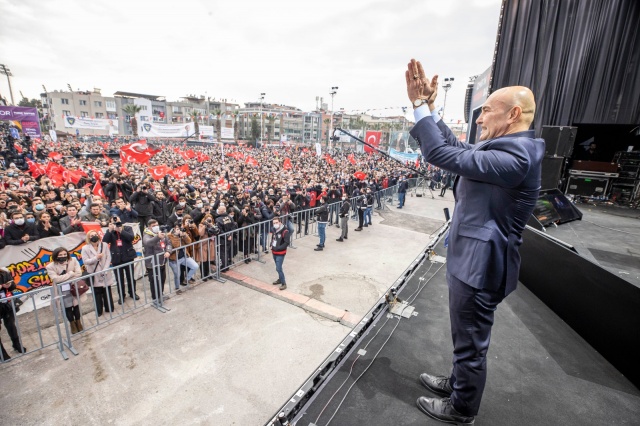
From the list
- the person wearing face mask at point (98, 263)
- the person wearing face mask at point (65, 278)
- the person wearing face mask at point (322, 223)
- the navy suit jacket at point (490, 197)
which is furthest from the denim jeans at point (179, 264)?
the navy suit jacket at point (490, 197)

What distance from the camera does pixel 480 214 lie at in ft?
5.53

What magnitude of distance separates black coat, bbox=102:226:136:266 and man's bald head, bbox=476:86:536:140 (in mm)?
7102

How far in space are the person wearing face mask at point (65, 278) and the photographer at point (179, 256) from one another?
6.09 feet

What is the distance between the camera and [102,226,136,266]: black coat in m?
6.30

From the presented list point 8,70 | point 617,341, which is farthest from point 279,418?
point 8,70

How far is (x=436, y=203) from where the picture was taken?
20.2m

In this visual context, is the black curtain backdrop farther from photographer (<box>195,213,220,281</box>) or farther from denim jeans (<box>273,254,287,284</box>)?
photographer (<box>195,213,220,281</box>)

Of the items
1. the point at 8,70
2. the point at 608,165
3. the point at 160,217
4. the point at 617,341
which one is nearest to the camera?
the point at 617,341

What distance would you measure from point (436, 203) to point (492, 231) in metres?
19.9

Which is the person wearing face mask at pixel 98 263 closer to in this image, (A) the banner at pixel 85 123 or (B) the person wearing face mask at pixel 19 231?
(B) the person wearing face mask at pixel 19 231

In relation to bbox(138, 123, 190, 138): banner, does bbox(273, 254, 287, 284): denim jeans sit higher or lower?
lower

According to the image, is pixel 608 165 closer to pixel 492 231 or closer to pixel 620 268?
pixel 620 268

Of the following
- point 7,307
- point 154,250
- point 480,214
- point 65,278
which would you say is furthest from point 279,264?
point 480,214

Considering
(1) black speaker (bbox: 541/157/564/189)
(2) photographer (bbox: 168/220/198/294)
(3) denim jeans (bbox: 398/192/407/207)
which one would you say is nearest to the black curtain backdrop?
(1) black speaker (bbox: 541/157/564/189)
